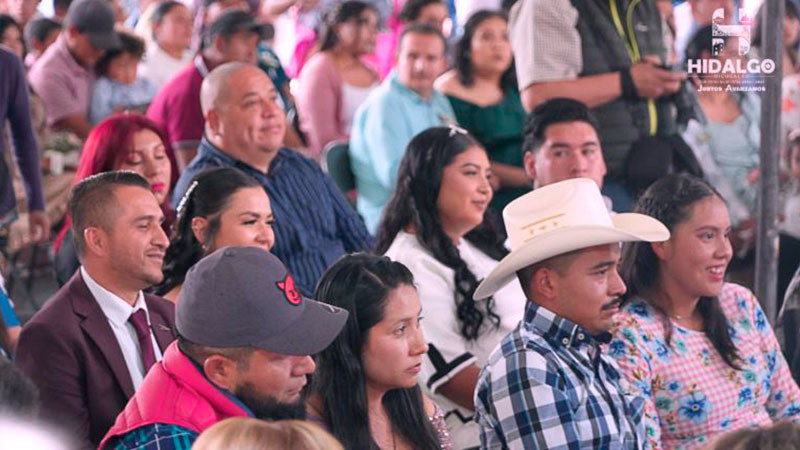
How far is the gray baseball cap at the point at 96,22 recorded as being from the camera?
6414mm

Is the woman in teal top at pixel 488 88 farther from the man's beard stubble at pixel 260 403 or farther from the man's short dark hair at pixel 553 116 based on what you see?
the man's beard stubble at pixel 260 403

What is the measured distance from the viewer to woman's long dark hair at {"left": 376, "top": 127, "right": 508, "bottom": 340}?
3.90 meters

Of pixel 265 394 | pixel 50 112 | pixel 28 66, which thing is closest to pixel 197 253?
pixel 265 394

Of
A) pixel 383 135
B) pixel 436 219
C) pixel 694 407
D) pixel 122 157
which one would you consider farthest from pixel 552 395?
pixel 383 135

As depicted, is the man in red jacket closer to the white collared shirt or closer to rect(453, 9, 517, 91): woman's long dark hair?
the white collared shirt

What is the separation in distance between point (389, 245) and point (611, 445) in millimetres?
1238

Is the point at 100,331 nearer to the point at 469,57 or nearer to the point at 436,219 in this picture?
the point at 436,219

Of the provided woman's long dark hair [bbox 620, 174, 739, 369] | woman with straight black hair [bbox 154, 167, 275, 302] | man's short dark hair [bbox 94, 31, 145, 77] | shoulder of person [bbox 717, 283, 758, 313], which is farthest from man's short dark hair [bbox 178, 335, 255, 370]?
man's short dark hair [bbox 94, 31, 145, 77]

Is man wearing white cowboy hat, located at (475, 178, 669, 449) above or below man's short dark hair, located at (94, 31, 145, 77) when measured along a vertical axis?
below

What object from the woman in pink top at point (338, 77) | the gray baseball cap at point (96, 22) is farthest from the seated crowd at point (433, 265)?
the woman in pink top at point (338, 77)

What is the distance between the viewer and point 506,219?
11.3 feet

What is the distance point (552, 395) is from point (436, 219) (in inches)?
44.3

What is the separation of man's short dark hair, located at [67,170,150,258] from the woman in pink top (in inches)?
127
